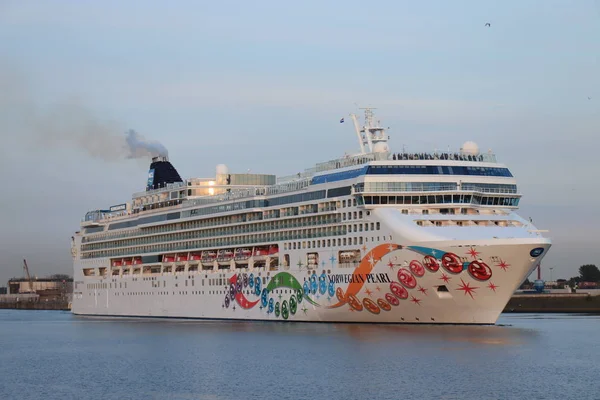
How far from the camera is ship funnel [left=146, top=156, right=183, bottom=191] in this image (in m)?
97.3

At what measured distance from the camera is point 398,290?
61219 millimetres

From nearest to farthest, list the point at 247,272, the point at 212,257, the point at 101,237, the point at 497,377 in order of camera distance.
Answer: the point at 497,377, the point at 247,272, the point at 212,257, the point at 101,237

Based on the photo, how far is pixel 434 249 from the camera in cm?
5938

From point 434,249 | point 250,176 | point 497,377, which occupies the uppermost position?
point 250,176

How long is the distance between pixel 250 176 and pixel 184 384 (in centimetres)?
4539

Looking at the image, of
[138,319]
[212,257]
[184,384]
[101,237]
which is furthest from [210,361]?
[101,237]

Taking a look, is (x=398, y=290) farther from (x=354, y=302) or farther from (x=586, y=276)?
(x=586, y=276)

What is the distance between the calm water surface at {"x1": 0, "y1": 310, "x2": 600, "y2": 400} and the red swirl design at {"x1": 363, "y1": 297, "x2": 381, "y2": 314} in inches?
44.1

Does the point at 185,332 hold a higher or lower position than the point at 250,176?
lower

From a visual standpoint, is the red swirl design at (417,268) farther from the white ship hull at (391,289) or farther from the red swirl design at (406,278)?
the red swirl design at (406,278)

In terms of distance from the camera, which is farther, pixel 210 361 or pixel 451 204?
pixel 451 204

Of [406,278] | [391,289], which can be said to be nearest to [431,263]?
[406,278]

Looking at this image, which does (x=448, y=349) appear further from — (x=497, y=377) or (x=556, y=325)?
(x=556, y=325)

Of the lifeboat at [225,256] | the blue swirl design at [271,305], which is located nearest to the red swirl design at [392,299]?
the blue swirl design at [271,305]
